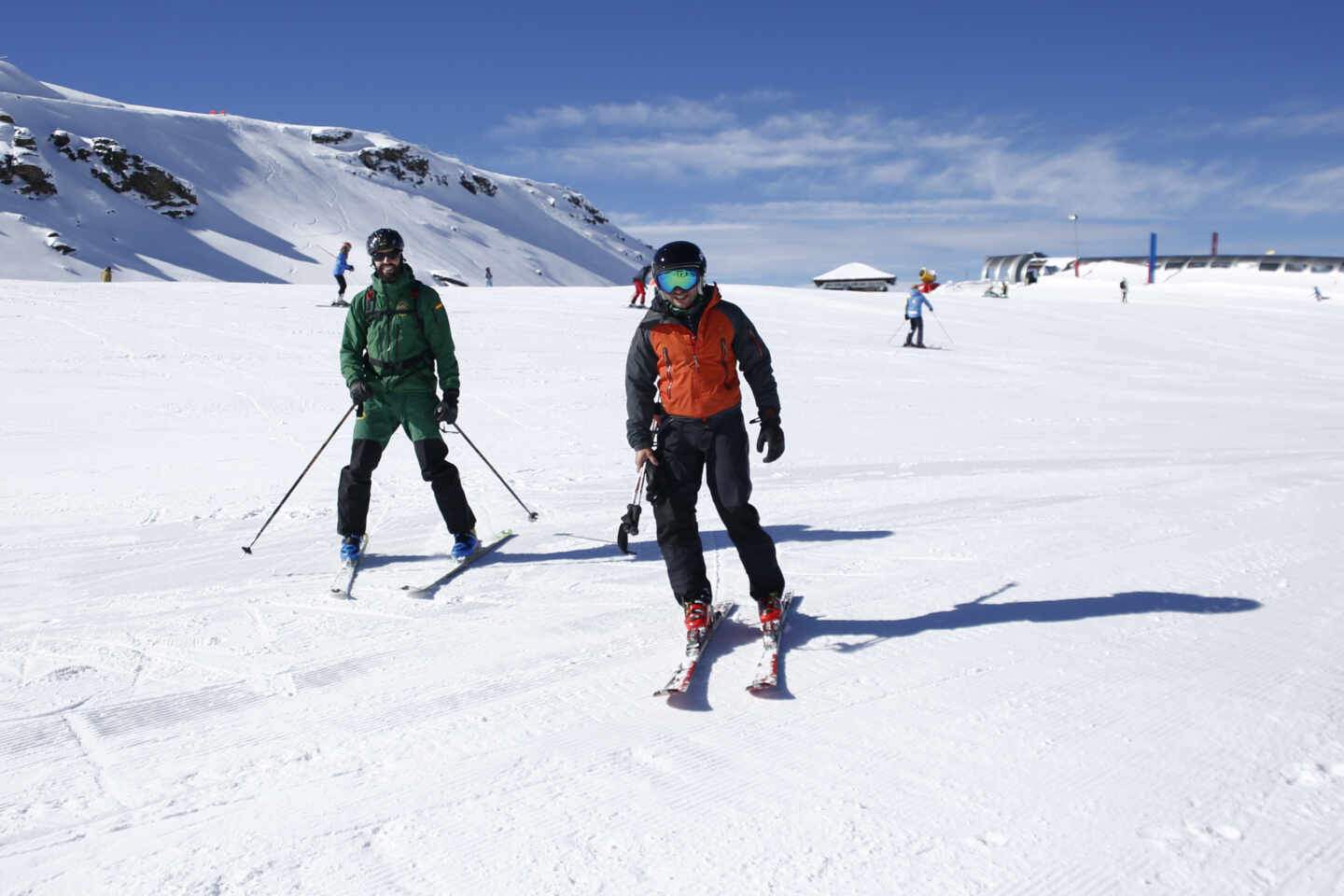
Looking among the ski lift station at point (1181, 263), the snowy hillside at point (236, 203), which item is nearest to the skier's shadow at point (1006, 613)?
the ski lift station at point (1181, 263)

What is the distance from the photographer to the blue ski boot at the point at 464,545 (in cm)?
509

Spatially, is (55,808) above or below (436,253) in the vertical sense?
below

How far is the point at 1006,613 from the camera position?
415 cm

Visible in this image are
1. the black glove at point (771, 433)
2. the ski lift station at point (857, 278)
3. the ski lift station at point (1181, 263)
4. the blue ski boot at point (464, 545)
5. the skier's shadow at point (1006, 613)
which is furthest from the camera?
the ski lift station at point (857, 278)

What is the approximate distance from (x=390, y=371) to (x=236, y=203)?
11170 cm

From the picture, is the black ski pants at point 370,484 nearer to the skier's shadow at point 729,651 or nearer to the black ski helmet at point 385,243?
the black ski helmet at point 385,243

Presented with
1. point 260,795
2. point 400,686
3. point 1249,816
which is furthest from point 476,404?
point 1249,816

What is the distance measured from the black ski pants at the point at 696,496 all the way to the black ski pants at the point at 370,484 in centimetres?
179

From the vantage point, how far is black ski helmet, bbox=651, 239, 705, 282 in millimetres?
3559

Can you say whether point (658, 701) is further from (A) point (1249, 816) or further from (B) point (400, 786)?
(A) point (1249, 816)

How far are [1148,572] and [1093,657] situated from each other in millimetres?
1483

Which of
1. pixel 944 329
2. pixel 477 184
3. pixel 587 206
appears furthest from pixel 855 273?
pixel 587 206

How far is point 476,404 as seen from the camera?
11.1 meters

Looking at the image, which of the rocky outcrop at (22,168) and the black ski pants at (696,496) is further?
the rocky outcrop at (22,168)
